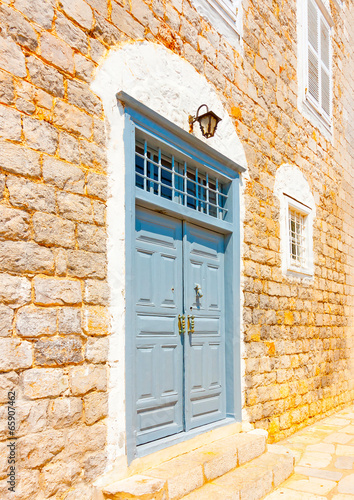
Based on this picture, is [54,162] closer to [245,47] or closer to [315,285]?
[245,47]

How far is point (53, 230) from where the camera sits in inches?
118

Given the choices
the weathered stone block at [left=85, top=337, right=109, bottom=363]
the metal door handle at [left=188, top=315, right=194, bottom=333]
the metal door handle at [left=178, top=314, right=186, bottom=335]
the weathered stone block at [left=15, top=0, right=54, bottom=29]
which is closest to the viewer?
the weathered stone block at [left=15, top=0, right=54, bottom=29]

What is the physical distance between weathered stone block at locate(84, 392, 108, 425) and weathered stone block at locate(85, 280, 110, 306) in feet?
1.95

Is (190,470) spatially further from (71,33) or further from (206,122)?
(71,33)

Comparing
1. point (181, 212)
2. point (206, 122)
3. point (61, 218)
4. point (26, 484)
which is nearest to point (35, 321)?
point (61, 218)

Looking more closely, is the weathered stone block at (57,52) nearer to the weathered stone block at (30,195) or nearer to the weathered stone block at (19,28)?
the weathered stone block at (19,28)

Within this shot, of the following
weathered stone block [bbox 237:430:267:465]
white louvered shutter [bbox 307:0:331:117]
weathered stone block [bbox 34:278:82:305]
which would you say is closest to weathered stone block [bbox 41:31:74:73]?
weathered stone block [bbox 34:278:82:305]

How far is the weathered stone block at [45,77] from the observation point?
9.76 feet

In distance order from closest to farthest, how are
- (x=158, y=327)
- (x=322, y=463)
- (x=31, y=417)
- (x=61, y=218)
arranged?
(x=31, y=417), (x=61, y=218), (x=158, y=327), (x=322, y=463)

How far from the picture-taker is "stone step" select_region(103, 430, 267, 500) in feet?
10.1

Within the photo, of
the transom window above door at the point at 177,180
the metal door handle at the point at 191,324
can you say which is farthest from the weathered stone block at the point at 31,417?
the transom window above door at the point at 177,180

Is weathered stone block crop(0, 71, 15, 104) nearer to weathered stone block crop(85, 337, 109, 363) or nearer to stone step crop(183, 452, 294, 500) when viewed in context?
weathered stone block crop(85, 337, 109, 363)

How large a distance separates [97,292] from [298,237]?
4.16m

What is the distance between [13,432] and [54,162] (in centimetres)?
158
